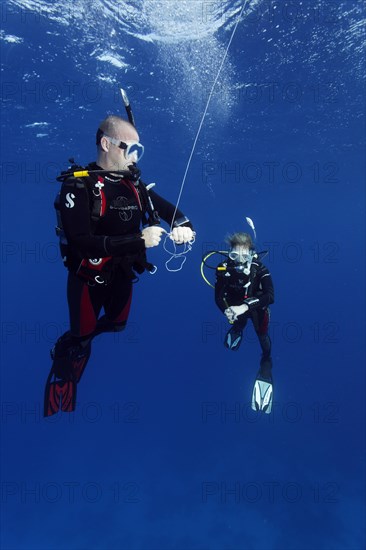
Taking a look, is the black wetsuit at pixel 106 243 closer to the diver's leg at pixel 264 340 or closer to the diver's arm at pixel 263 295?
the diver's arm at pixel 263 295

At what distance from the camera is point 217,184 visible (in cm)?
3719

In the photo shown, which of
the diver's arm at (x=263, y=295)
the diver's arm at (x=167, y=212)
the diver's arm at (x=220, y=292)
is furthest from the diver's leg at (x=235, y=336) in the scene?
the diver's arm at (x=167, y=212)

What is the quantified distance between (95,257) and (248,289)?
15.3 feet

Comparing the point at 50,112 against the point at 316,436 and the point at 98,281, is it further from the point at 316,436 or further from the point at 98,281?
the point at 316,436

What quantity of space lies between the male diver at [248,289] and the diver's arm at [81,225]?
3.91 metres

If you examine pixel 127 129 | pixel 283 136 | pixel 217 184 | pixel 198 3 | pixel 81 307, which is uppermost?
pixel 217 184

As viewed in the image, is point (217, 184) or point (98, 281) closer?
point (98, 281)

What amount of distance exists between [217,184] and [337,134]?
1523 centimetres

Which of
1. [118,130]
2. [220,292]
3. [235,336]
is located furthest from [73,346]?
[235,336]

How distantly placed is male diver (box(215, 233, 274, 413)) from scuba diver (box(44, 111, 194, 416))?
2961mm

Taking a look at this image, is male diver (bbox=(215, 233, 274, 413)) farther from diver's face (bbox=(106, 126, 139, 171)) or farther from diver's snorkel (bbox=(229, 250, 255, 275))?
diver's face (bbox=(106, 126, 139, 171))

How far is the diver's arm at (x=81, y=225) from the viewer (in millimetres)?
3746

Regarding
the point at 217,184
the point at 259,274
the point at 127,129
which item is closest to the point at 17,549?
the point at 259,274

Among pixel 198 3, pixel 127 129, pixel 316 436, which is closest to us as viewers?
pixel 127 129
